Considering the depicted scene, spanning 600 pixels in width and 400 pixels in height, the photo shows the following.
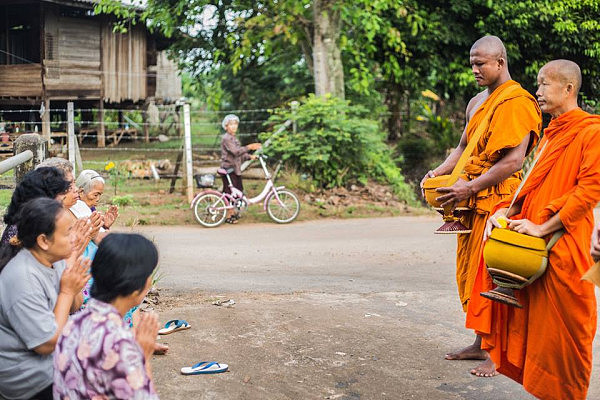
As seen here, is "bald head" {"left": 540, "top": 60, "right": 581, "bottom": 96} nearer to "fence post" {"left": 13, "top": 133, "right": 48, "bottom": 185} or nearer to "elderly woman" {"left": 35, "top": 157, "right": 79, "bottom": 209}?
"elderly woman" {"left": 35, "top": 157, "right": 79, "bottom": 209}

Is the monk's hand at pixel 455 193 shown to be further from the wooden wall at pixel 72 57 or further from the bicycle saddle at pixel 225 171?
the wooden wall at pixel 72 57

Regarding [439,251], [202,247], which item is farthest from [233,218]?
[439,251]

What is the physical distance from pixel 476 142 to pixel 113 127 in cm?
2413

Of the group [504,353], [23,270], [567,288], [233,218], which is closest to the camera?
[23,270]

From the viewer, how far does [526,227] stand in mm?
4066

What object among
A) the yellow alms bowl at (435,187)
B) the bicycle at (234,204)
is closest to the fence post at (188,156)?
the bicycle at (234,204)

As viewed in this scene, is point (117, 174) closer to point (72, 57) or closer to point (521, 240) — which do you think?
point (72, 57)

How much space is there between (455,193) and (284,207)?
7629 millimetres

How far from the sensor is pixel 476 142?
4914 mm

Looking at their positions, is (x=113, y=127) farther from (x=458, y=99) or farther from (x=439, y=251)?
(x=439, y=251)

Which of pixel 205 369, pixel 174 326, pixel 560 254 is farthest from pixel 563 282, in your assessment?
pixel 174 326

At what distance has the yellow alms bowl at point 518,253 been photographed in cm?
396

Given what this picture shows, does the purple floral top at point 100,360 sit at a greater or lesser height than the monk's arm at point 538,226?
lesser

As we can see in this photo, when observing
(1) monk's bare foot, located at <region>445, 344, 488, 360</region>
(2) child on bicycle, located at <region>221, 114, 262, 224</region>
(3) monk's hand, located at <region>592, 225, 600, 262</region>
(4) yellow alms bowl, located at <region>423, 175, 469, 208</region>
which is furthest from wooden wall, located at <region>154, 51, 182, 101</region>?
(3) monk's hand, located at <region>592, 225, 600, 262</region>
